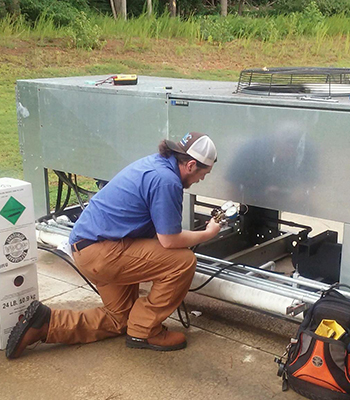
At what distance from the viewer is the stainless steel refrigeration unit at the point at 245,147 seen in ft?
10.1

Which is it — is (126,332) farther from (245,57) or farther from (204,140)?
(245,57)

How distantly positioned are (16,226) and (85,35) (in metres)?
10.1

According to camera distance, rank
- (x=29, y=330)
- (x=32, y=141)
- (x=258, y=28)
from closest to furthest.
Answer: (x=29, y=330) < (x=32, y=141) < (x=258, y=28)

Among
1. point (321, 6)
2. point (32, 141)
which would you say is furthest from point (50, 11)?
point (321, 6)

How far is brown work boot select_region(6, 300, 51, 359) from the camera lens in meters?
3.18

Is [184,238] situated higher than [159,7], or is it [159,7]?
[159,7]

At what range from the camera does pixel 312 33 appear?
1573 cm

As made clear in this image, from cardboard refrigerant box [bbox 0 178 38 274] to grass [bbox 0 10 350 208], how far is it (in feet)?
20.3

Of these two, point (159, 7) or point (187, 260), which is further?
point (159, 7)

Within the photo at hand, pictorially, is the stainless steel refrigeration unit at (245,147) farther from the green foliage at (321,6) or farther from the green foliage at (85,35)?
the green foliage at (321,6)

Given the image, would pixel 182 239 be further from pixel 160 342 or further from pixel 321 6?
pixel 321 6

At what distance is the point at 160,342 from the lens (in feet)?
10.8

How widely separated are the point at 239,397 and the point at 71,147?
2.39 metres

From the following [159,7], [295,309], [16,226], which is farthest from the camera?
[159,7]
